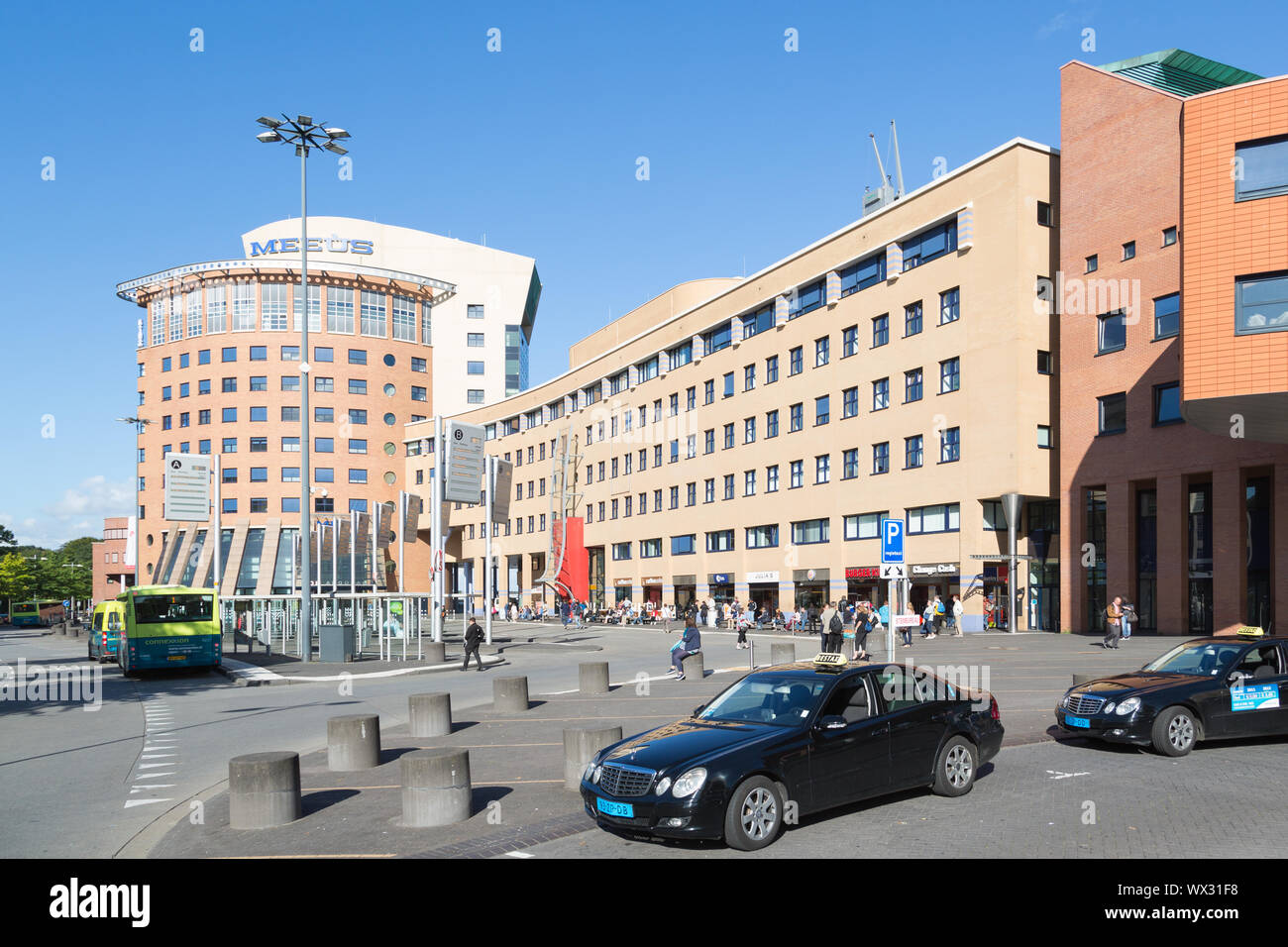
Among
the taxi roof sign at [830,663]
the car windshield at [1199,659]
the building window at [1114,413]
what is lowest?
the car windshield at [1199,659]

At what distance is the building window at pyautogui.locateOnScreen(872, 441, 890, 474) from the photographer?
157 feet

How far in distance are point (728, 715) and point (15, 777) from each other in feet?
30.4

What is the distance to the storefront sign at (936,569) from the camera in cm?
4369

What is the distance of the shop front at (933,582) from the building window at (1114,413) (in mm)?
8336

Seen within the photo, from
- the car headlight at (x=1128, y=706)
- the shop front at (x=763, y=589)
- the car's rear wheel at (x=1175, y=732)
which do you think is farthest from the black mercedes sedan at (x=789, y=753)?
the shop front at (x=763, y=589)

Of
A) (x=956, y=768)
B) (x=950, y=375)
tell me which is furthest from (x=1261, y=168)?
(x=956, y=768)

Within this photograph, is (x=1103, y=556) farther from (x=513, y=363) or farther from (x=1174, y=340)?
(x=513, y=363)

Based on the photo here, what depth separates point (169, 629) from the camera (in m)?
28.1

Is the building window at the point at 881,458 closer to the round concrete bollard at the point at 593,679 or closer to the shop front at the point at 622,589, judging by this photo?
the shop front at the point at 622,589

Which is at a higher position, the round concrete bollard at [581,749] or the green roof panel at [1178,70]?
the green roof panel at [1178,70]

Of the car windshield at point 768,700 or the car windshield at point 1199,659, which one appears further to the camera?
the car windshield at point 1199,659

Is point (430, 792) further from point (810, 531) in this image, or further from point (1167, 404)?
point (810, 531)

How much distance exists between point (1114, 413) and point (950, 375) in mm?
7486

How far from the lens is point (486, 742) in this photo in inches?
571
